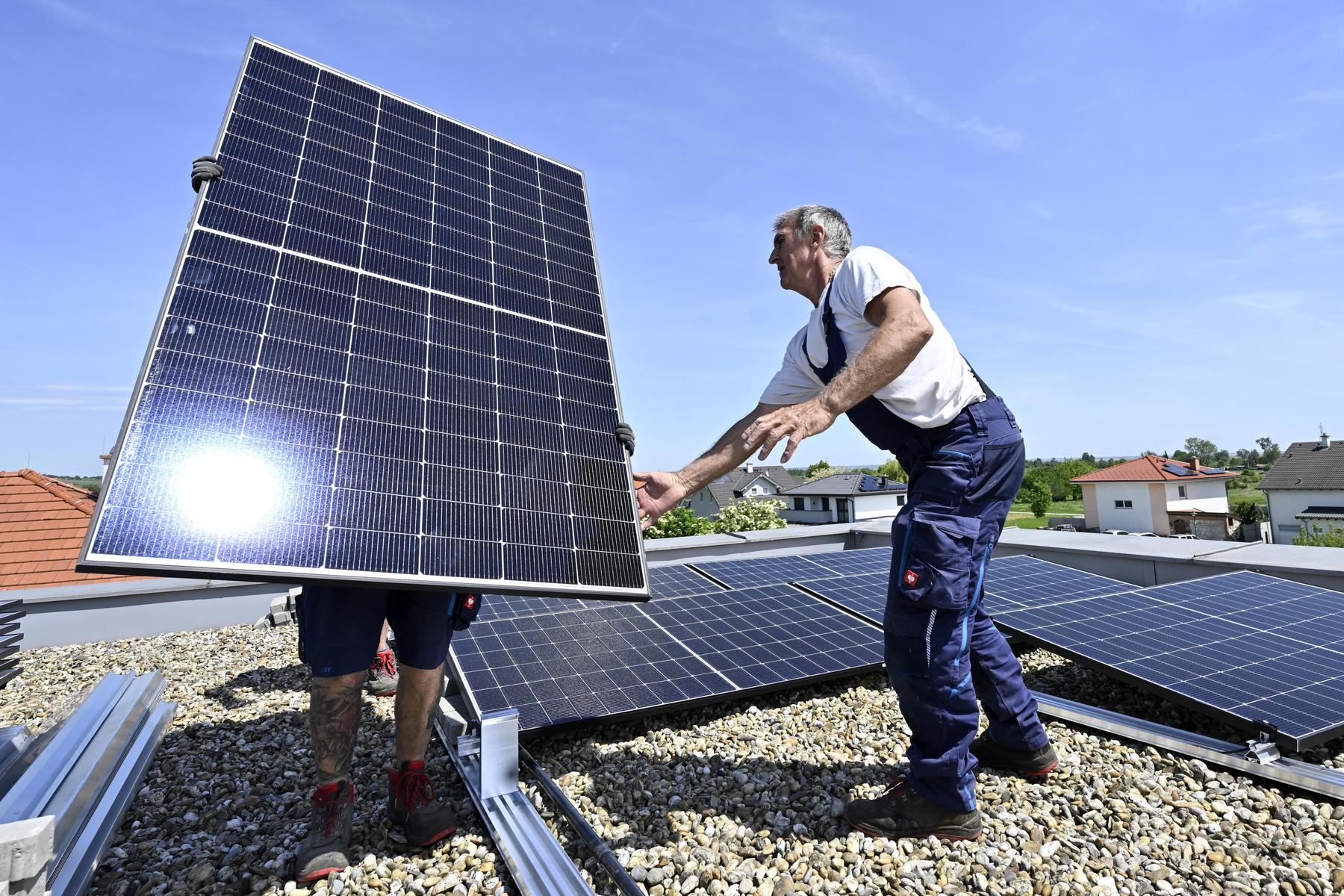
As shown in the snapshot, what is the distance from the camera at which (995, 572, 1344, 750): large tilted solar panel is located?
11.0ft

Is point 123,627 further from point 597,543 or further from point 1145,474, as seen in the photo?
point 1145,474

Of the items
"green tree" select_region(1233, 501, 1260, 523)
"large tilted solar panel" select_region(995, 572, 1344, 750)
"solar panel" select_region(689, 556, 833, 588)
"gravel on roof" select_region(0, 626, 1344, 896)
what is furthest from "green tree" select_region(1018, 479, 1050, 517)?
"gravel on roof" select_region(0, 626, 1344, 896)

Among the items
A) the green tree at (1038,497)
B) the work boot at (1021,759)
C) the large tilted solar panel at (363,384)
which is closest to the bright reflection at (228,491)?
the large tilted solar panel at (363,384)

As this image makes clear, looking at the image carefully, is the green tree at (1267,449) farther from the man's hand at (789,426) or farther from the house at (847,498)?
the man's hand at (789,426)

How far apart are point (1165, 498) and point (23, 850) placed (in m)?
67.9

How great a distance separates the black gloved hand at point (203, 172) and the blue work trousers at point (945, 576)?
3070 mm

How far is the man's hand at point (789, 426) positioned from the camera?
7.58ft

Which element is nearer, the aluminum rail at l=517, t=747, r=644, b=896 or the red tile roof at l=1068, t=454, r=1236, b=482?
the aluminum rail at l=517, t=747, r=644, b=896

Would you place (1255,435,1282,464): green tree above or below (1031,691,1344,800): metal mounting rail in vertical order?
above

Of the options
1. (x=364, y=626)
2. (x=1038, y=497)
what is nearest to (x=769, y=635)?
(x=364, y=626)

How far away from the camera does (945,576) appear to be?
2.59 metres

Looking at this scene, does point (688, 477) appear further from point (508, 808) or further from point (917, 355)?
point (508, 808)

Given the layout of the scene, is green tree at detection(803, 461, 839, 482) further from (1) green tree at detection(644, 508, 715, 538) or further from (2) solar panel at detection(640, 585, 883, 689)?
(2) solar panel at detection(640, 585, 883, 689)

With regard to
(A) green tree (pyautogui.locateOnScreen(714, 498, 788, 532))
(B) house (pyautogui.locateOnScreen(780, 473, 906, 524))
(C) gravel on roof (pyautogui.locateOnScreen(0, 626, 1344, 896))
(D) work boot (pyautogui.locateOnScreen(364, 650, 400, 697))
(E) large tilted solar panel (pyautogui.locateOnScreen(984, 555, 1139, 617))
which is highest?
(B) house (pyautogui.locateOnScreen(780, 473, 906, 524))
